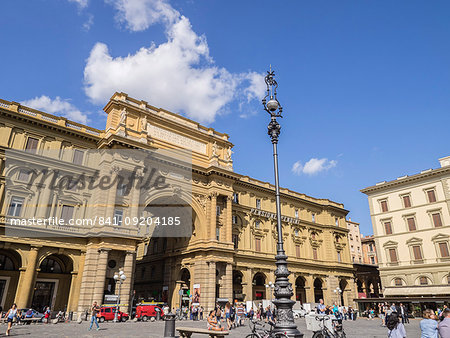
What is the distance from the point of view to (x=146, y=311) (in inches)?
1168

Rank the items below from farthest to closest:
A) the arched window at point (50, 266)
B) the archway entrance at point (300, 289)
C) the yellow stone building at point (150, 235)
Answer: the archway entrance at point (300, 289), the arched window at point (50, 266), the yellow stone building at point (150, 235)

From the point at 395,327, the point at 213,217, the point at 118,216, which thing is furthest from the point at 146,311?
the point at 395,327

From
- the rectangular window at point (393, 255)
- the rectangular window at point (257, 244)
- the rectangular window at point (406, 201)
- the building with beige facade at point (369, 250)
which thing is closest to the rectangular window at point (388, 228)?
the rectangular window at point (393, 255)

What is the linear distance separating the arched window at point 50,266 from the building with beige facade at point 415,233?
1548 inches

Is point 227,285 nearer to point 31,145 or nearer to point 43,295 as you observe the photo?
point 43,295

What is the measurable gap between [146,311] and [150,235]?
18639mm

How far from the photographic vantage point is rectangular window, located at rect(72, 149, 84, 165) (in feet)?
105

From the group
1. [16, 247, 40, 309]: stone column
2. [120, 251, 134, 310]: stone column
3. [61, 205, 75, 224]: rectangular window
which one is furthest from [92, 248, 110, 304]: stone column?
[16, 247, 40, 309]: stone column

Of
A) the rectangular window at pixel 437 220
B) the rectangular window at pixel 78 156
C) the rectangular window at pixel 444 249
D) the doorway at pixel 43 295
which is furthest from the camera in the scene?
the rectangular window at pixel 437 220

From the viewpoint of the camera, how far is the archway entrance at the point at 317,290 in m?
49.9

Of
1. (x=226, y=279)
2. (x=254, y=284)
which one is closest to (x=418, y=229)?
(x=254, y=284)

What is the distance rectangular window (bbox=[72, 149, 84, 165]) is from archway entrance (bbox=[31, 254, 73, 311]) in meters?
9.08

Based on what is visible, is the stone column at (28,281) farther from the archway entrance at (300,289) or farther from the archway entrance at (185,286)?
the archway entrance at (300,289)

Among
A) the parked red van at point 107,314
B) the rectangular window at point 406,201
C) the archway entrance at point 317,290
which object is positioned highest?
the rectangular window at point 406,201
